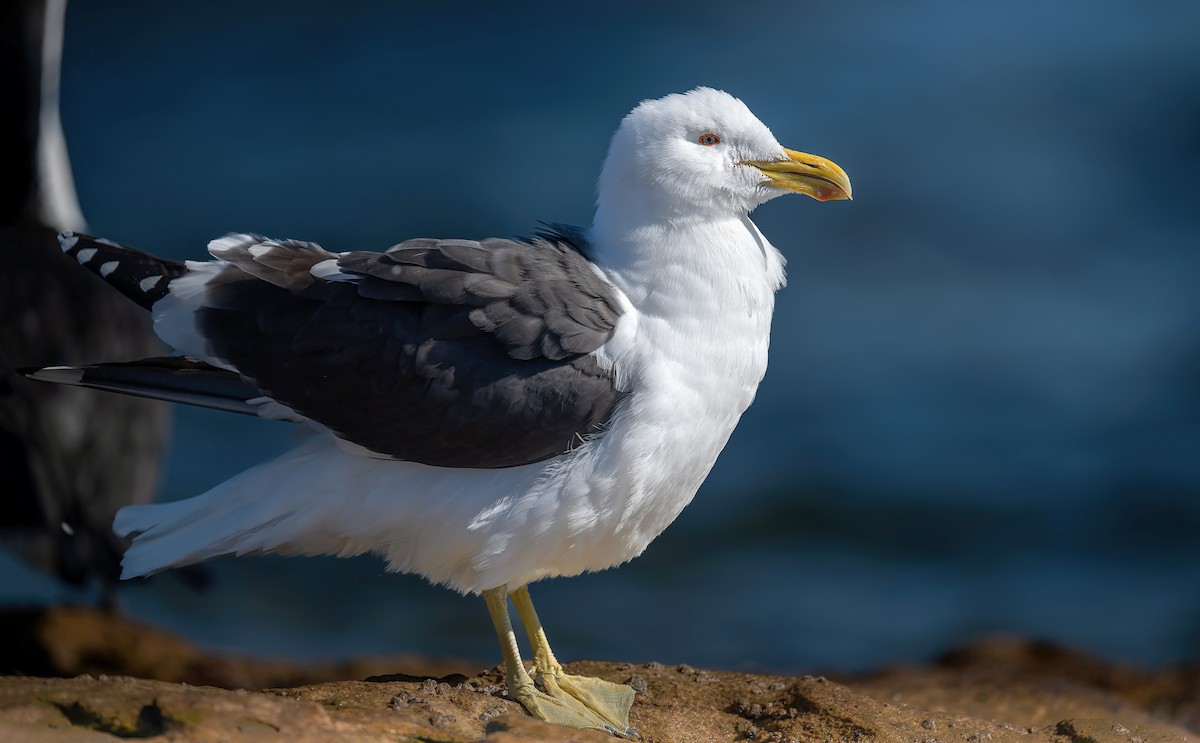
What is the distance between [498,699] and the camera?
3740 mm

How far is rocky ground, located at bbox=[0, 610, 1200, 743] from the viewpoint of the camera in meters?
2.92

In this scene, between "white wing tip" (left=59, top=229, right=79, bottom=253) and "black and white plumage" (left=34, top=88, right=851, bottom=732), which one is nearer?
"black and white plumage" (left=34, top=88, right=851, bottom=732)

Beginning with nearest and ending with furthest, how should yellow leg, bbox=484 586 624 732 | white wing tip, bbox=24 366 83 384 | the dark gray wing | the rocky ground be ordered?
the rocky ground < the dark gray wing < white wing tip, bbox=24 366 83 384 < yellow leg, bbox=484 586 624 732

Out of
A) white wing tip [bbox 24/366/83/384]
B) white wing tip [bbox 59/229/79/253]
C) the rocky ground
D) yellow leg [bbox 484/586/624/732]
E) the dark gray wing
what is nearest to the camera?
the rocky ground

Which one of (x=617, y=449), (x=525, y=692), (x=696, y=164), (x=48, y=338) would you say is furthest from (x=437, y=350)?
(x=48, y=338)

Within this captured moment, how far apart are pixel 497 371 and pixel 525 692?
3.54 ft

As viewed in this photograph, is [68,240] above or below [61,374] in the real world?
above

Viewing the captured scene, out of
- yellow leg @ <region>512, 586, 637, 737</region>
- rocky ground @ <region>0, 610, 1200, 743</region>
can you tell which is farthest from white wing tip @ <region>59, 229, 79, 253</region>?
yellow leg @ <region>512, 586, 637, 737</region>

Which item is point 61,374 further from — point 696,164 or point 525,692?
point 696,164

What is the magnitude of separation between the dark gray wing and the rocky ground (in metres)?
0.79

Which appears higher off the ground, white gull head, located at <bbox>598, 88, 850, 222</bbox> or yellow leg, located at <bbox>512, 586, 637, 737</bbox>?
white gull head, located at <bbox>598, 88, 850, 222</bbox>

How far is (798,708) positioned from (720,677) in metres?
0.50

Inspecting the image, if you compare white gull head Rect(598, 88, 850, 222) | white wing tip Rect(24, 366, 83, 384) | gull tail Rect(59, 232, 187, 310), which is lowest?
white wing tip Rect(24, 366, 83, 384)

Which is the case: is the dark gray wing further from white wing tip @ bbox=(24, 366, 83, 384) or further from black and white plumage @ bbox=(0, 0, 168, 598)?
black and white plumage @ bbox=(0, 0, 168, 598)
